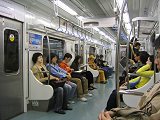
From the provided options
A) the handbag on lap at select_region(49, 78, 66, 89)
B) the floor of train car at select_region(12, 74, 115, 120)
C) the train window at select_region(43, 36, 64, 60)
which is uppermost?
the train window at select_region(43, 36, 64, 60)

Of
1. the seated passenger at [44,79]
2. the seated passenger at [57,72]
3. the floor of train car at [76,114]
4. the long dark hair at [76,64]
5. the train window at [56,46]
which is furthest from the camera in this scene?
the long dark hair at [76,64]

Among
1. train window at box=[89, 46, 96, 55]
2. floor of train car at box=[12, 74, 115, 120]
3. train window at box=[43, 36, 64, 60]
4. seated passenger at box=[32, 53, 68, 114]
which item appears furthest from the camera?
train window at box=[89, 46, 96, 55]

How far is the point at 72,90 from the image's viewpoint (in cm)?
543

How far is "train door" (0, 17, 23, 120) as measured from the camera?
381 cm

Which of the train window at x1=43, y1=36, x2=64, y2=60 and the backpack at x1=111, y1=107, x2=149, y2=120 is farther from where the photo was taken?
the train window at x1=43, y1=36, x2=64, y2=60

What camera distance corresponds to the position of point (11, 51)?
407 centimetres

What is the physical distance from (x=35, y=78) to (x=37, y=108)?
2.21 ft

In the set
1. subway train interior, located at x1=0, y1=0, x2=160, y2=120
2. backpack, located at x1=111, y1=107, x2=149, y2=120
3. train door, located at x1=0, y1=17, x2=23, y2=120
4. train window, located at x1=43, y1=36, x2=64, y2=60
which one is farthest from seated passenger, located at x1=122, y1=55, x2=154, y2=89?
train window, located at x1=43, y1=36, x2=64, y2=60

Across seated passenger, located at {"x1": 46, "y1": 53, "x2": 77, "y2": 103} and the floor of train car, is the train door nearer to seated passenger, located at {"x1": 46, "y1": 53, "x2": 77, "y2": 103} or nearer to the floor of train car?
the floor of train car

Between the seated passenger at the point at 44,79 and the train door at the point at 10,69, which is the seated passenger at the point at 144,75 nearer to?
the seated passenger at the point at 44,79

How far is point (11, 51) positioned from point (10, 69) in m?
0.34

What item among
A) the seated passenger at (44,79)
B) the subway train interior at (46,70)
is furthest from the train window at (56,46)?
the seated passenger at (44,79)

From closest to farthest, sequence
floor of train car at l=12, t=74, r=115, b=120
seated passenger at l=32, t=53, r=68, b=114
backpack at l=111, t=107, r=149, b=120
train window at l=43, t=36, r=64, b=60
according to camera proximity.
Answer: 1. backpack at l=111, t=107, r=149, b=120
2. floor of train car at l=12, t=74, r=115, b=120
3. seated passenger at l=32, t=53, r=68, b=114
4. train window at l=43, t=36, r=64, b=60

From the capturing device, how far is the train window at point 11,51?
3.91m
